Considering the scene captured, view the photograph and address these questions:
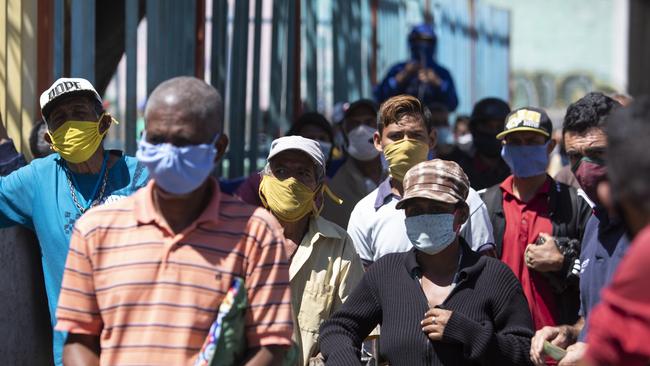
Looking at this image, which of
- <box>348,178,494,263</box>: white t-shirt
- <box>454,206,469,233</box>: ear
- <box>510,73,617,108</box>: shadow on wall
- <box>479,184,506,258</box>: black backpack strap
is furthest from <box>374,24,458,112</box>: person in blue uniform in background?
<box>510,73,617,108</box>: shadow on wall

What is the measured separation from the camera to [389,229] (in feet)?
20.1

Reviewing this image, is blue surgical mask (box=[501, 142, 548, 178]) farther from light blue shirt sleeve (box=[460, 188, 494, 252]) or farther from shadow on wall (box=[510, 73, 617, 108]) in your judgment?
shadow on wall (box=[510, 73, 617, 108])

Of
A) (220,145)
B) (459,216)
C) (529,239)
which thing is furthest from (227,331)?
(529,239)

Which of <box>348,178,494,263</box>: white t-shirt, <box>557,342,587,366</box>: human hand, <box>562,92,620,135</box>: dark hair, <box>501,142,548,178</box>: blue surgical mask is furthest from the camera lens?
<box>501,142,548,178</box>: blue surgical mask

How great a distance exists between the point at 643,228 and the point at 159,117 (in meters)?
1.51

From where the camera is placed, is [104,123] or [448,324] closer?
[448,324]

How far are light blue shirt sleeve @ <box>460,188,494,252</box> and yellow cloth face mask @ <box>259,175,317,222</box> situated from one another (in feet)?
2.86

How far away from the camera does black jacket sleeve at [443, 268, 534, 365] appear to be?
486 centimetres

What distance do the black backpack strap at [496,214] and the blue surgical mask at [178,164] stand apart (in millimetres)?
2836

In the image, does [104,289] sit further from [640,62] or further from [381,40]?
[640,62]

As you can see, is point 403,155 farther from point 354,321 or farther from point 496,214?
point 354,321

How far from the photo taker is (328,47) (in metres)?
13.3

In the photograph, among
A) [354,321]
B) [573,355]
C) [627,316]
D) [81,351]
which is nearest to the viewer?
[627,316]

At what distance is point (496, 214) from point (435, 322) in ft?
5.97
